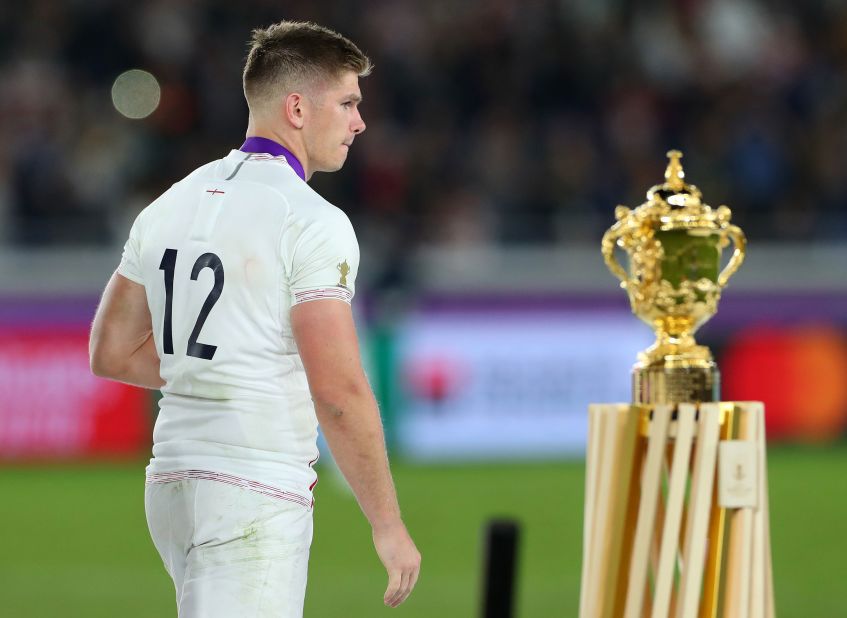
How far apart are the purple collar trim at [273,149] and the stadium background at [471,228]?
198 inches

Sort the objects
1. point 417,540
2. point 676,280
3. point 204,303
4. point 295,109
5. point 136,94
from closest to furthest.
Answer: point 204,303 < point 295,109 < point 676,280 < point 417,540 < point 136,94

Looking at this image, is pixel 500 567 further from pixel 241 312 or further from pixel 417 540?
pixel 417 540

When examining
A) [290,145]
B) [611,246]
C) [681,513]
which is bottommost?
Result: [681,513]

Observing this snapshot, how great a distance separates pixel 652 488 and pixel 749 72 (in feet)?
42.1

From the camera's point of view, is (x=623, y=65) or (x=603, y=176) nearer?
(x=603, y=176)

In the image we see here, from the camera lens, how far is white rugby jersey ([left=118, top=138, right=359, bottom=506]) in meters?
3.00

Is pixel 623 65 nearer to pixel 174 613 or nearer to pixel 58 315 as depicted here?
pixel 58 315

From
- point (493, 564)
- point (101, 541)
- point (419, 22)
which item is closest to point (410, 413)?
point (101, 541)

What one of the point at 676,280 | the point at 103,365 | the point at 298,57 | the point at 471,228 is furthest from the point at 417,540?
the point at 298,57

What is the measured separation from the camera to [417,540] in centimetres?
898

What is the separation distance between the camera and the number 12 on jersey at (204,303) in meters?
3.03

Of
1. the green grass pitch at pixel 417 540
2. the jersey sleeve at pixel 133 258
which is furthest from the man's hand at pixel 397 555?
the green grass pitch at pixel 417 540

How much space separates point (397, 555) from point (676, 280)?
86cm

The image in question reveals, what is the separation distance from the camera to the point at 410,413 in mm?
12273
